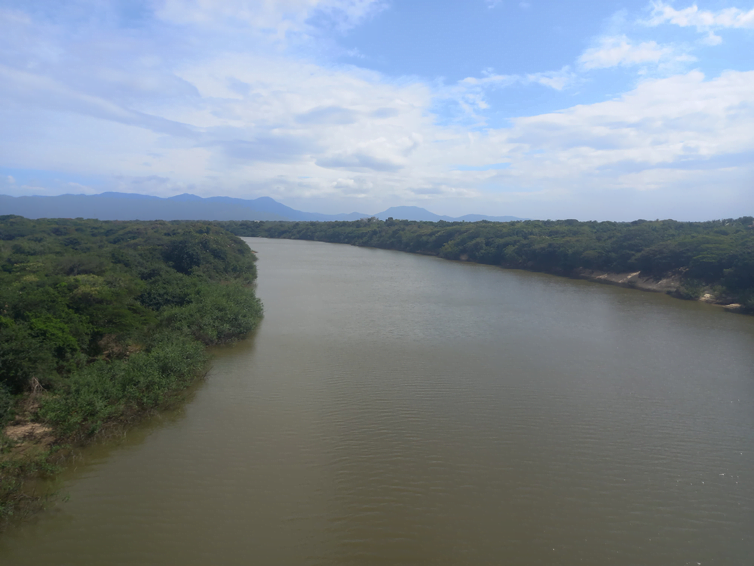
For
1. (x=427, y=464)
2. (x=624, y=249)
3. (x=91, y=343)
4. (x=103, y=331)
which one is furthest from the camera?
(x=624, y=249)

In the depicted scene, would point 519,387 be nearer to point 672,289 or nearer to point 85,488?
point 85,488

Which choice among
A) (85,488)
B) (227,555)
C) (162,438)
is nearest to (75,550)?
(85,488)

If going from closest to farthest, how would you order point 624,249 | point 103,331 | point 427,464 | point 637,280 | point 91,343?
point 427,464, point 91,343, point 103,331, point 637,280, point 624,249

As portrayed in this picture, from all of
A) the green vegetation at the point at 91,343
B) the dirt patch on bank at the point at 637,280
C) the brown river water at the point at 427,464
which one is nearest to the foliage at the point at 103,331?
the green vegetation at the point at 91,343

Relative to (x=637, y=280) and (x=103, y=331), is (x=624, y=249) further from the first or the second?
(x=103, y=331)

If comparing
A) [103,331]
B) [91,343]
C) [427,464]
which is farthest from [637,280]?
[91,343]

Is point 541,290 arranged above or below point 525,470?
above

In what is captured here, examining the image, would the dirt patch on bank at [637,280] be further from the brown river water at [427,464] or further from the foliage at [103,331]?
the foliage at [103,331]
